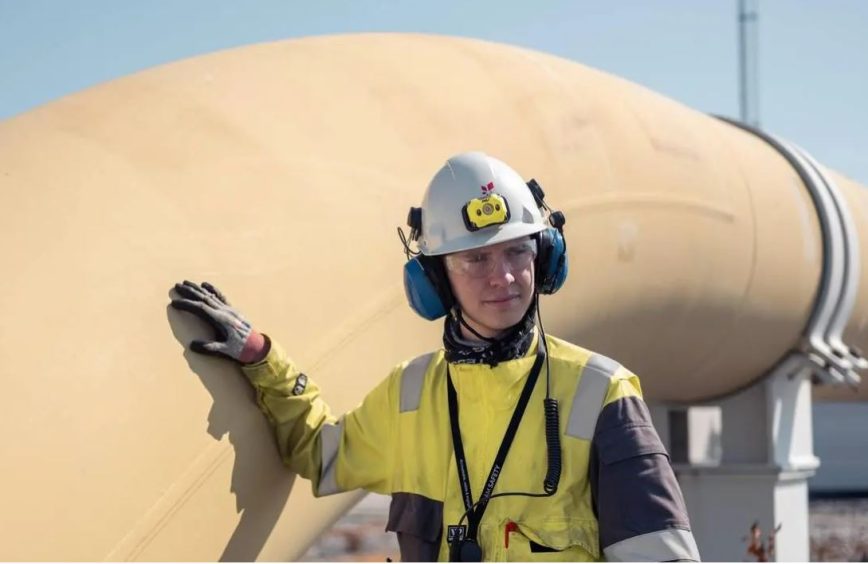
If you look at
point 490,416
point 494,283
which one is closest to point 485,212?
point 494,283

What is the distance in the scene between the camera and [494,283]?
2.26m

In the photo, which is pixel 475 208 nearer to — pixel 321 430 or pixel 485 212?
pixel 485 212

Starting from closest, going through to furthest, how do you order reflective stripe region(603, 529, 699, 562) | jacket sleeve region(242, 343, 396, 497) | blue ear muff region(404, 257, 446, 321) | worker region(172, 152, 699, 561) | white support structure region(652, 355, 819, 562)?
reflective stripe region(603, 529, 699, 562), worker region(172, 152, 699, 561), blue ear muff region(404, 257, 446, 321), jacket sleeve region(242, 343, 396, 497), white support structure region(652, 355, 819, 562)

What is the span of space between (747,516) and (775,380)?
2.92 feet

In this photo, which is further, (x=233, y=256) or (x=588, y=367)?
(x=233, y=256)

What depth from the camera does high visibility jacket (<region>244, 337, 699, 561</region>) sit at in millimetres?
2033

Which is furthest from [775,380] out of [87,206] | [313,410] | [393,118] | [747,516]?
[87,206]

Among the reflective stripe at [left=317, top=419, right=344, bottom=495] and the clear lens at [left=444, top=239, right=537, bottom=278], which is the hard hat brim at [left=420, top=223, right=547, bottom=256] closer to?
the clear lens at [left=444, top=239, right=537, bottom=278]

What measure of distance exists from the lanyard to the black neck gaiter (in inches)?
1.9

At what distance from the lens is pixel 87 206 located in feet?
7.70

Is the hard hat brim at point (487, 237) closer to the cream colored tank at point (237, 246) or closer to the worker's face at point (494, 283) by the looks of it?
the worker's face at point (494, 283)

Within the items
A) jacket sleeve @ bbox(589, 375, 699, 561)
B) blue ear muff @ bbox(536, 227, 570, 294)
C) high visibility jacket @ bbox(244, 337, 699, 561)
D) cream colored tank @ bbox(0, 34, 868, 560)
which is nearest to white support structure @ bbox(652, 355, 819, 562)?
cream colored tank @ bbox(0, 34, 868, 560)

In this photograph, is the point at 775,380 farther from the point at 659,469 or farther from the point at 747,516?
the point at 659,469

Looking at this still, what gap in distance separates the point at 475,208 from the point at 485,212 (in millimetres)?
22
